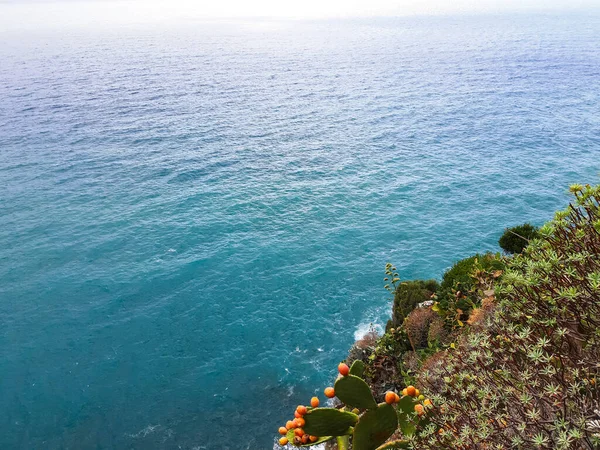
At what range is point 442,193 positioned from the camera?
5166cm

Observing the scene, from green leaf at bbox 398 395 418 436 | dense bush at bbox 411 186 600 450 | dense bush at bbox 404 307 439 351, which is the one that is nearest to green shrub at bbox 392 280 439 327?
dense bush at bbox 404 307 439 351

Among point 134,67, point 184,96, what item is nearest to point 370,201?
point 184,96

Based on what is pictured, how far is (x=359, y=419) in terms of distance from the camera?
31.5ft

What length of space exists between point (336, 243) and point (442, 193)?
49.7ft

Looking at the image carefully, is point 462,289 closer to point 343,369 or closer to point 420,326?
point 420,326

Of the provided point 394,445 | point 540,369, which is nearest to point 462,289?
point 394,445

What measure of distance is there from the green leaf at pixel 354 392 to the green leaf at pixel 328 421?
321 millimetres

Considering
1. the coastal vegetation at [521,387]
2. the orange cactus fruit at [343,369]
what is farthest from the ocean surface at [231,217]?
the orange cactus fruit at [343,369]

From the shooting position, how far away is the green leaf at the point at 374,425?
9570mm

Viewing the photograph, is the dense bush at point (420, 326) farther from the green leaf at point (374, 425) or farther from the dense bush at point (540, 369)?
the green leaf at point (374, 425)

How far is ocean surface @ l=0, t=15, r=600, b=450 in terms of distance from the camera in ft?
99.6

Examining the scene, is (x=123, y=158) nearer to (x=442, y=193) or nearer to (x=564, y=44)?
(x=442, y=193)

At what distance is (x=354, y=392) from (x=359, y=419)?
2.43ft

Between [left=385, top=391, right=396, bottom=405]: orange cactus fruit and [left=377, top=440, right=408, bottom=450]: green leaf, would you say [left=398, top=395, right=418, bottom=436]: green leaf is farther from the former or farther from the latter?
[left=385, top=391, right=396, bottom=405]: orange cactus fruit
